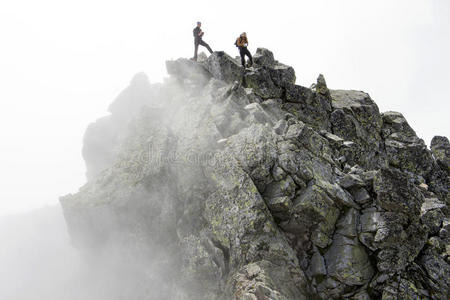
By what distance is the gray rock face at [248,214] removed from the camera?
15.0m

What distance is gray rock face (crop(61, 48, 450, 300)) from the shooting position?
15.0 metres

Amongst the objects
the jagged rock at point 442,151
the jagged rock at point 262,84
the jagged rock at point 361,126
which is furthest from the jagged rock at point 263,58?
the jagged rock at point 442,151

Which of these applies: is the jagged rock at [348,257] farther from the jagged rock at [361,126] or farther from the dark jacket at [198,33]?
the dark jacket at [198,33]

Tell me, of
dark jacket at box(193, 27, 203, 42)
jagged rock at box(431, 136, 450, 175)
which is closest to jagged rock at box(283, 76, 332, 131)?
dark jacket at box(193, 27, 203, 42)

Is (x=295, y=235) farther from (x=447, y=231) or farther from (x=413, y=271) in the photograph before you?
(x=447, y=231)

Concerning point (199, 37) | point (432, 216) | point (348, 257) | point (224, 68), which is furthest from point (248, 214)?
point (199, 37)

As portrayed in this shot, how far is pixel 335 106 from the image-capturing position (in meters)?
31.6

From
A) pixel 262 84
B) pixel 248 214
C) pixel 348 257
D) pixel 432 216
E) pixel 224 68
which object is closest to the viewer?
pixel 348 257

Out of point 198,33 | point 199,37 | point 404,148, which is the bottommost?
point 404,148

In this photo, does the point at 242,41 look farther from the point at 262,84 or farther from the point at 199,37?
the point at 199,37

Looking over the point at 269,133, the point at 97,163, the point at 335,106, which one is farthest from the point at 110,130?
the point at 335,106

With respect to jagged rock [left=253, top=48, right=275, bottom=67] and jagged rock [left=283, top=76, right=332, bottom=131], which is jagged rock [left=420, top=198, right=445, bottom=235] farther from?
jagged rock [left=253, top=48, right=275, bottom=67]

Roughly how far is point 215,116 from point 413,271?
17.2 m

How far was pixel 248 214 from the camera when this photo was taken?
16.0m
